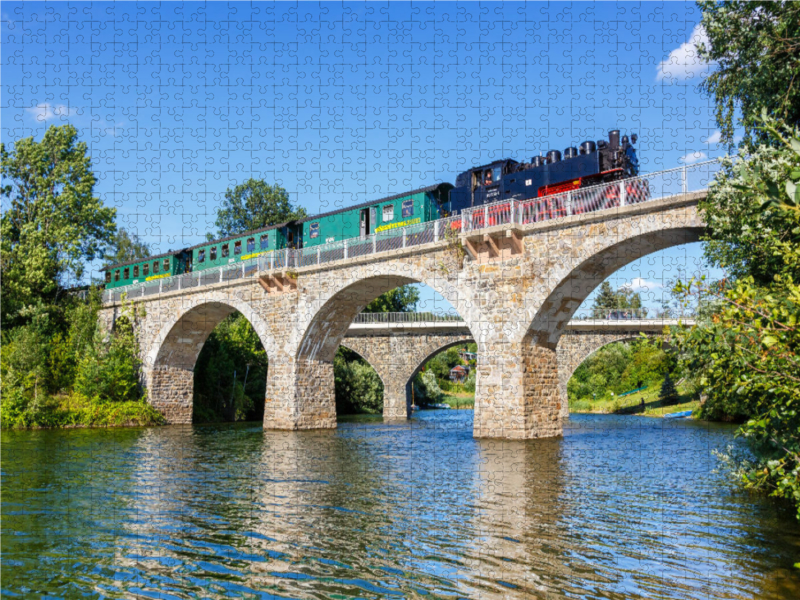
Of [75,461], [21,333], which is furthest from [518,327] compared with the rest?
[21,333]

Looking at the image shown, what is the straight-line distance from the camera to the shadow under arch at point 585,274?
17.3 meters

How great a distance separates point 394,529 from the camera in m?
9.09

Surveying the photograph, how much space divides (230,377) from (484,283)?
23.8m

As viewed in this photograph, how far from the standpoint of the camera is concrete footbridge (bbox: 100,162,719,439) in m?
18.0

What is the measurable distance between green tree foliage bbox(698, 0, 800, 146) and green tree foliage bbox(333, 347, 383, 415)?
34748 mm

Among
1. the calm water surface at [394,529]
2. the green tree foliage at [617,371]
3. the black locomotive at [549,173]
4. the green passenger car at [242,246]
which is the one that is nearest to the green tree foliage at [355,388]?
the green passenger car at [242,246]

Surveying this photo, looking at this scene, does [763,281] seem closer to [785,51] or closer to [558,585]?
[785,51]

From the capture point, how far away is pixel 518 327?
1959cm

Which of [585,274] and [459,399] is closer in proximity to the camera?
[585,274]

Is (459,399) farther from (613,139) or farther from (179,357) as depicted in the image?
(613,139)

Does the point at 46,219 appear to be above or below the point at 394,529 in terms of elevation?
above

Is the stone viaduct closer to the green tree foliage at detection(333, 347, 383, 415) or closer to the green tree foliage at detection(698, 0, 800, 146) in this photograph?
the green tree foliage at detection(698, 0, 800, 146)

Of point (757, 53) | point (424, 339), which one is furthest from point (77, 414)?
point (757, 53)

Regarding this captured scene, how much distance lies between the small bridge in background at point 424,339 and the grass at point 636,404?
23.2ft
